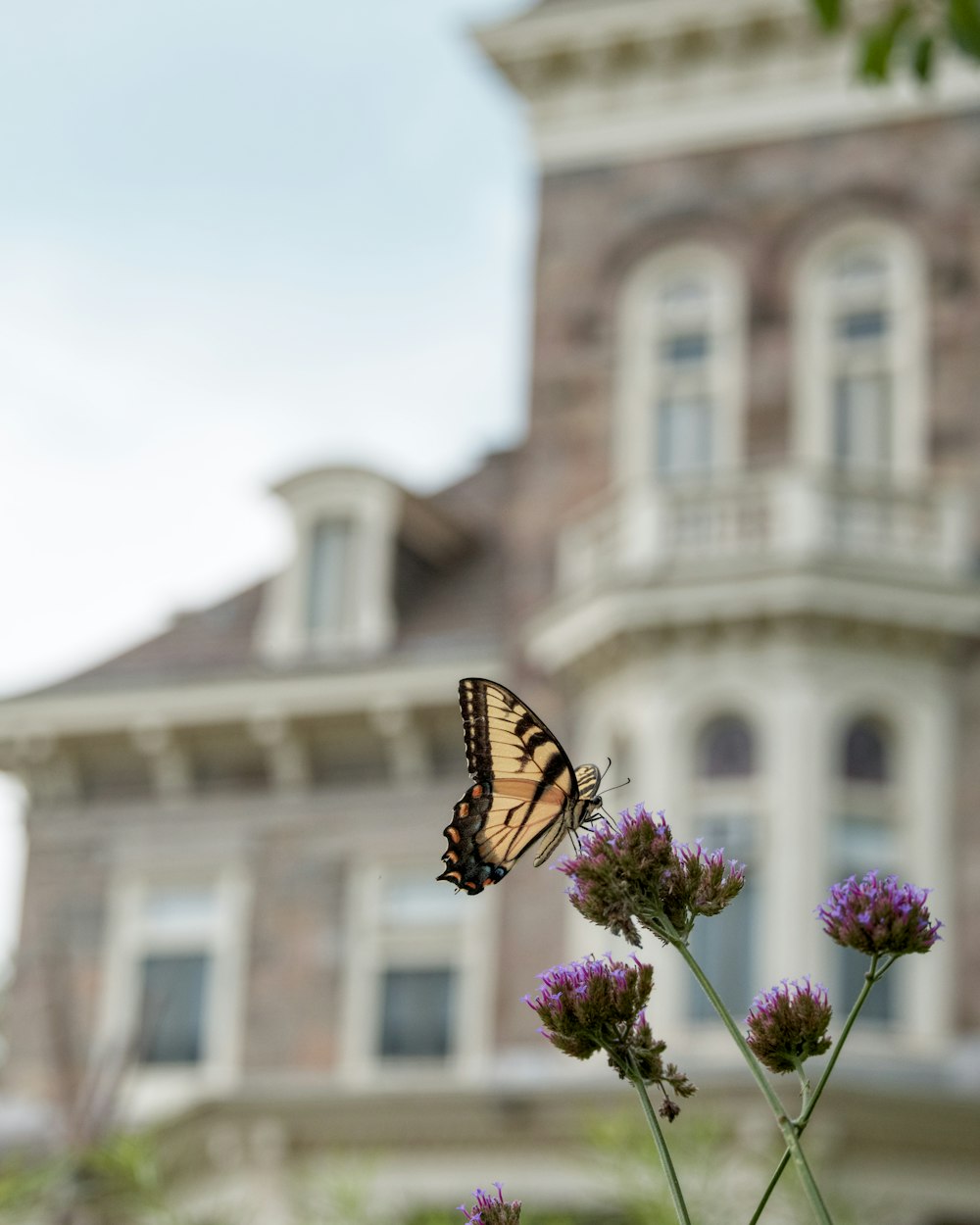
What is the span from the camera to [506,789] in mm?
4297

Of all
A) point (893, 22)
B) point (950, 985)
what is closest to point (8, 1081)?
point (950, 985)

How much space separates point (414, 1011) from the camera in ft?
59.8

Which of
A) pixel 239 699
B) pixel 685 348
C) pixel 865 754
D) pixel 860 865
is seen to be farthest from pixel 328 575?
pixel 860 865

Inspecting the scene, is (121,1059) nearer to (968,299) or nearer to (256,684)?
(256,684)

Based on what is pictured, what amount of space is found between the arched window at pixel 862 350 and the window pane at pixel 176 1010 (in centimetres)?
673

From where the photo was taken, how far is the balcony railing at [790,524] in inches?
667

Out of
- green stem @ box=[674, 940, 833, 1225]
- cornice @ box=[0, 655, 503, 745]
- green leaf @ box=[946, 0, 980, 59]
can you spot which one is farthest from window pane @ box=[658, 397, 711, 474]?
green stem @ box=[674, 940, 833, 1225]

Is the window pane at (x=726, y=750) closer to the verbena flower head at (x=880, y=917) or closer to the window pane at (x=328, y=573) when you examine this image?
the window pane at (x=328, y=573)

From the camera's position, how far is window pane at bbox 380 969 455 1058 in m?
18.1

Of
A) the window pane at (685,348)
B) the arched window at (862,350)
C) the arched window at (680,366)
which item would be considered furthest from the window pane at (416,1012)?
the window pane at (685,348)

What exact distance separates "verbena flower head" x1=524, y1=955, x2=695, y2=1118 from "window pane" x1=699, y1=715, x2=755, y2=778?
13.1 m

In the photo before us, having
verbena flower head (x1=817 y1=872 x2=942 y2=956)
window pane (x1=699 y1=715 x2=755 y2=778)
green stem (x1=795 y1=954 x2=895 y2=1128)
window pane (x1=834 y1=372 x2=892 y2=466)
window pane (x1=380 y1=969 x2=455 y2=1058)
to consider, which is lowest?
green stem (x1=795 y1=954 x2=895 y2=1128)

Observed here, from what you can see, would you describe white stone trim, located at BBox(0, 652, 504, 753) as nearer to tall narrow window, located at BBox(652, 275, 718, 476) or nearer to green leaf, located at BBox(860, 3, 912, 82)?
tall narrow window, located at BBox(652, 275, 718, 476)

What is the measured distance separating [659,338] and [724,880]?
1552cm
